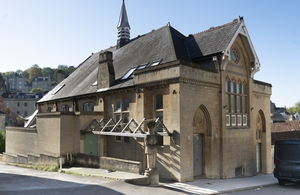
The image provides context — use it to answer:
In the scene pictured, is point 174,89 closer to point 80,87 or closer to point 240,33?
point 240,33

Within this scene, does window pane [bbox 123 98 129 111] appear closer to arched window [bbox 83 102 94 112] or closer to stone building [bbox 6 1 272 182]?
stone building [bbox 6 1 272 182]

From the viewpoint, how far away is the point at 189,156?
1473 centimetres

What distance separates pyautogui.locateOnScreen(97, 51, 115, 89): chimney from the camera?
20344mm

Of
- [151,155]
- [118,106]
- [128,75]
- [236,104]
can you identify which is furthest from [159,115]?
[236,104]

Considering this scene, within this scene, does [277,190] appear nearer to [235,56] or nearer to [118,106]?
[235,56]

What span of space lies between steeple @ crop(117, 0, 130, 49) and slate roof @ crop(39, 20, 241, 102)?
2303 mm

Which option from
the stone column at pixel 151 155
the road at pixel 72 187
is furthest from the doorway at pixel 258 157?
the road at pixel 72 187

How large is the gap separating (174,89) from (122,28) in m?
16.6

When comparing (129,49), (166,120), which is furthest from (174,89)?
(129,49)

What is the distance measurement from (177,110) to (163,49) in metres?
6.01

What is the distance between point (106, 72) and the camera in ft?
67.7

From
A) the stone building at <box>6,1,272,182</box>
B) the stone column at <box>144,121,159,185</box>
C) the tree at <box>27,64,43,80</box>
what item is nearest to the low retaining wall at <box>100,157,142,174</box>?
the stone building at <box>6,1,272,182</box>

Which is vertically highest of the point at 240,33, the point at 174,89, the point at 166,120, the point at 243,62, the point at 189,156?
the point at 240,33

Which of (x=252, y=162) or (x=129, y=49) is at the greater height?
(x=129, y=49)
